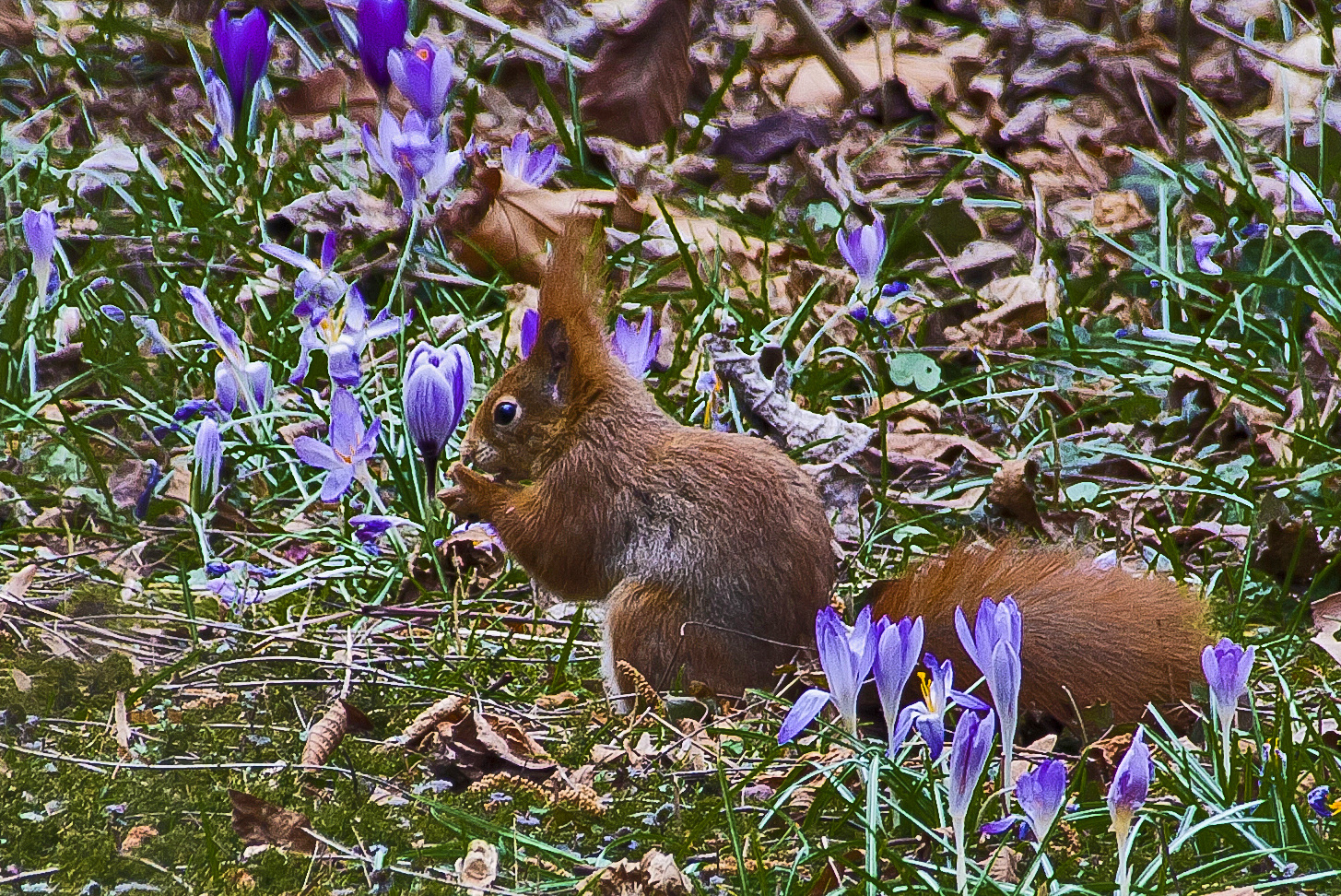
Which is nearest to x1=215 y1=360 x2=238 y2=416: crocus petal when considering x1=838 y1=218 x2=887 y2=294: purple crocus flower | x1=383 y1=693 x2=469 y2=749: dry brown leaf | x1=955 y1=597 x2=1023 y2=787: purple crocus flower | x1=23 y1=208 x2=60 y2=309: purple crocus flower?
x1=23 y1=208 x2=60 y2=309: purple crocus flower

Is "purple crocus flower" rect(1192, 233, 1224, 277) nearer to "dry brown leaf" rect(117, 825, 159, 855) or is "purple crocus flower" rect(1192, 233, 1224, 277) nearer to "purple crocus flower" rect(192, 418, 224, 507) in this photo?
"purple crocus flower" rect(192, 418, 224, 507)

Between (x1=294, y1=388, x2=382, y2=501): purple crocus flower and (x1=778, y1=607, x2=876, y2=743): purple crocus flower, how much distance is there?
107cm

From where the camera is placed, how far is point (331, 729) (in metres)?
2.42

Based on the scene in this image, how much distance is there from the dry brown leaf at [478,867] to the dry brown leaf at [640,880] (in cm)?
13

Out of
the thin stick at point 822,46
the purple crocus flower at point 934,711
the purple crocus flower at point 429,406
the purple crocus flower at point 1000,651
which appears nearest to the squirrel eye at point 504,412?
the purple crocus flower at point 429,406

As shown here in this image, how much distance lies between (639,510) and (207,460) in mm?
766

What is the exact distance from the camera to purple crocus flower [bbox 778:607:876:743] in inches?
76.7

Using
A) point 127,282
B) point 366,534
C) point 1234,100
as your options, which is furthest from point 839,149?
point 366,534

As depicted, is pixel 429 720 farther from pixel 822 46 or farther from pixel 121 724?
pixel 822 46

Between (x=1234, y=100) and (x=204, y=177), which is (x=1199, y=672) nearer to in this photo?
(x=204, y=177)

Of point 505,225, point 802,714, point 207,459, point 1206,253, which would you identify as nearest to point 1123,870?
point 802,714

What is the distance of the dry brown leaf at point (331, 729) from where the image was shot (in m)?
2.36

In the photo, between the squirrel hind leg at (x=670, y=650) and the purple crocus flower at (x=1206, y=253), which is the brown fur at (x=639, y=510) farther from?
the purple crocus flower at (x=1206, y=253)

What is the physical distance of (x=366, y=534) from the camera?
3.04 metres
